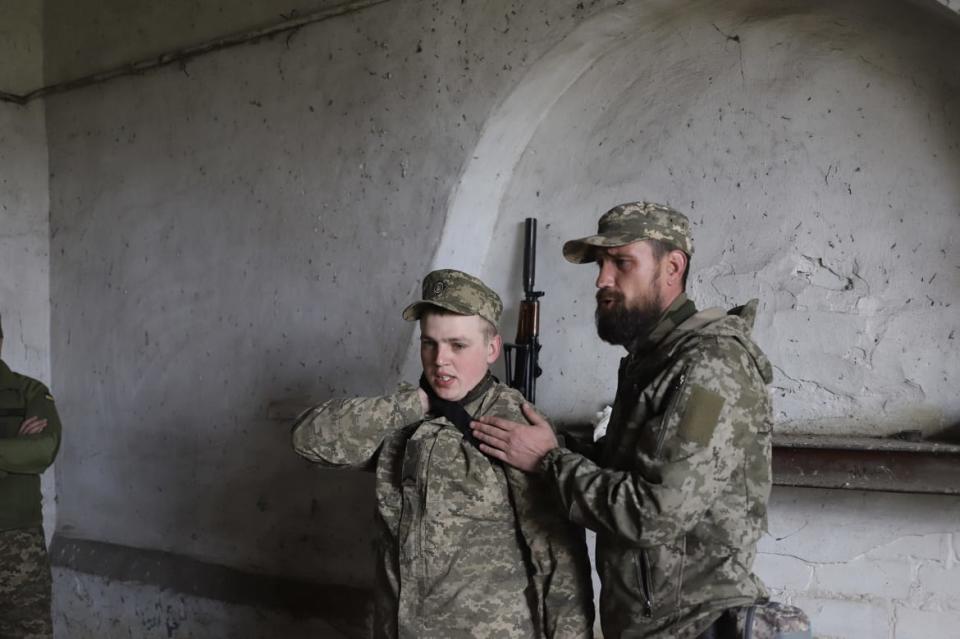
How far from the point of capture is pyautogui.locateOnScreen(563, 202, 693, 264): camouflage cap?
6.16ft

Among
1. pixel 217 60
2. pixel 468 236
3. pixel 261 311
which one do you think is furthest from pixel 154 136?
pixel 468 236

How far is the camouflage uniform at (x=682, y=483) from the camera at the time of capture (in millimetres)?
1672

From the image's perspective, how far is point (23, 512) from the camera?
3365mm

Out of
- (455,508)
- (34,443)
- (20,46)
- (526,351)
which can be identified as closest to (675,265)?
(455,508)

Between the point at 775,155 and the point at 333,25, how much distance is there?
1.72 m

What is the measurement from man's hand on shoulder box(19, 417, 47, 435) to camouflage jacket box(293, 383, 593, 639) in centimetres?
190

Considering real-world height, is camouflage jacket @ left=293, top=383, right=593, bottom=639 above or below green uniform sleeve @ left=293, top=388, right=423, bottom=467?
below

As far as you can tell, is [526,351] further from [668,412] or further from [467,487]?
[668,412]

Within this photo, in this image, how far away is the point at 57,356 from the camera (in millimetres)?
4320

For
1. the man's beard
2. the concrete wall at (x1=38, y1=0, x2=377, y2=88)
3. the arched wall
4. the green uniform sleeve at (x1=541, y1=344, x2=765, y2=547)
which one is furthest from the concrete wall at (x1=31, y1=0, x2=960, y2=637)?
the green uniform sleeve at (x1=541, y1=344, x2=765, y2=547)

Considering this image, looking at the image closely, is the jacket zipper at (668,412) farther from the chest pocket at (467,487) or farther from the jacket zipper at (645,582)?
the chest pocket at (467,487)

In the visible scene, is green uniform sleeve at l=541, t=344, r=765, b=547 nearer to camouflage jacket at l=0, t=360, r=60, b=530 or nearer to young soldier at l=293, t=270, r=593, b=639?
young soldier at l=293, t=270, r=593, b=639

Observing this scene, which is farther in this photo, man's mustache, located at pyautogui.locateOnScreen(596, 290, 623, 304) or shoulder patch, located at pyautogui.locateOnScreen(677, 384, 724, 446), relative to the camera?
man's mustache, located at pyautogui.locateOnScreen(596, 290, 623, 304)

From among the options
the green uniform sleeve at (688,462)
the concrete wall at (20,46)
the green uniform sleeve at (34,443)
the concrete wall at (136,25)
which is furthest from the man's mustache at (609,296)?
the concrete wall at (20,46)
